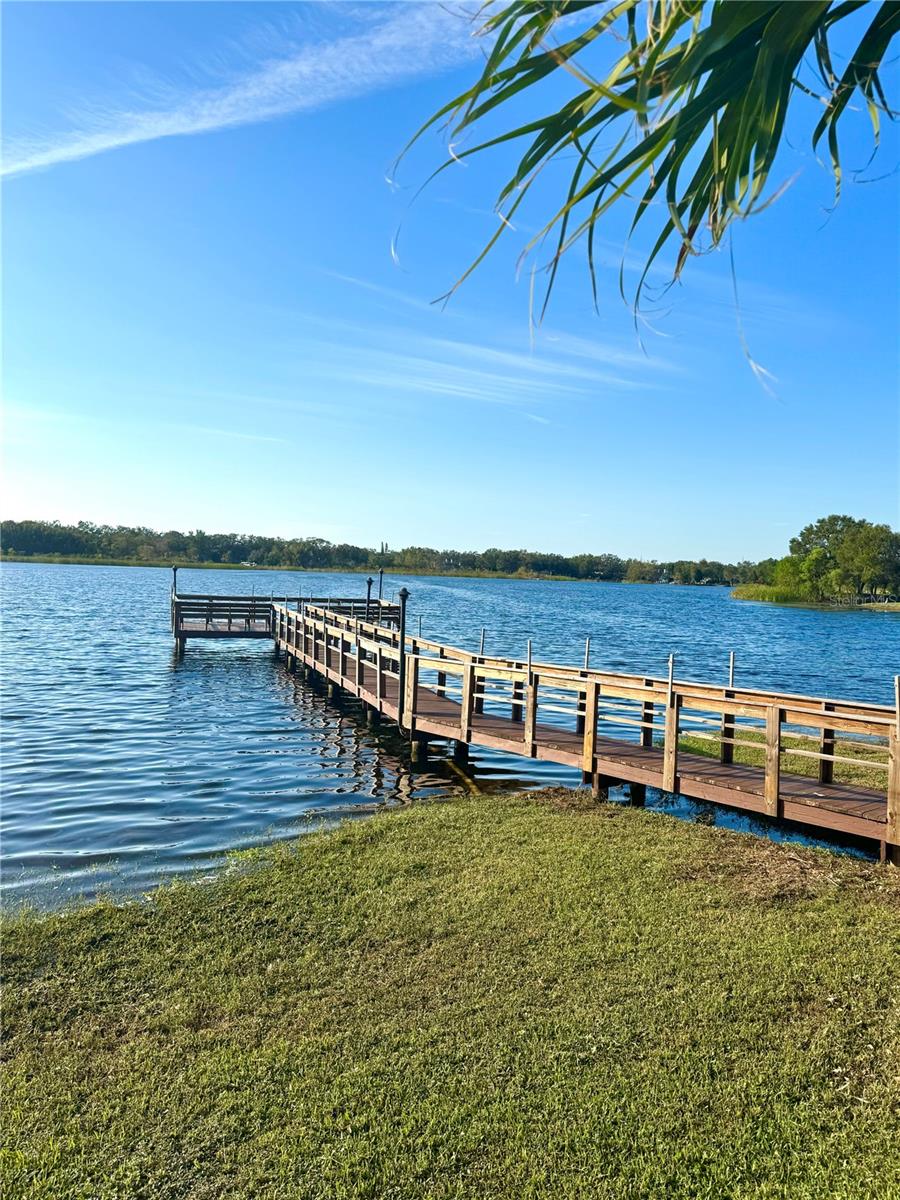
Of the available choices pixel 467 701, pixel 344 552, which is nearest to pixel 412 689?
pixel 467 701

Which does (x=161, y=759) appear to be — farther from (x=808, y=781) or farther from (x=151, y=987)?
(x=808, y=781)

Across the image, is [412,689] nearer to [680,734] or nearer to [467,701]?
[467,701]

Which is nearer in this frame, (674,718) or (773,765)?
(773,765)

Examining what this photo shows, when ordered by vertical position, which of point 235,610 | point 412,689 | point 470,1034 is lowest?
point 470,1034

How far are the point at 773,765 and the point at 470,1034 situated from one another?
5.51 metres

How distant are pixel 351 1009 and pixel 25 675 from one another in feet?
76.0

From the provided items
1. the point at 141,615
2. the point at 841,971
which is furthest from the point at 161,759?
the point at 141,615

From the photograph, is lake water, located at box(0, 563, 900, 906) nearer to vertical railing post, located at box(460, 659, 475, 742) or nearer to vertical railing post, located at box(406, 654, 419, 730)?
vertical railing post, located at box(460, 659, 475, 742)

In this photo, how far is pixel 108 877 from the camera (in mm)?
8781

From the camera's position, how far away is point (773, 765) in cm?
906

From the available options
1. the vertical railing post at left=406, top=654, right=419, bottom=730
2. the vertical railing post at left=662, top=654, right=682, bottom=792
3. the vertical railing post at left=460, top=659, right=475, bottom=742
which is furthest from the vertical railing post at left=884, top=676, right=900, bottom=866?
the vertical railing post at left=406, top=654, right=419, bottom=730

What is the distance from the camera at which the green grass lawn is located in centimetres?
385

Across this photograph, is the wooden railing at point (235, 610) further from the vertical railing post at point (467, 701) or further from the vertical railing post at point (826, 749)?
the vertical railing post at point (826, 749)

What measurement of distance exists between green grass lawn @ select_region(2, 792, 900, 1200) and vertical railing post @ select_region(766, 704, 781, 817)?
936mm
